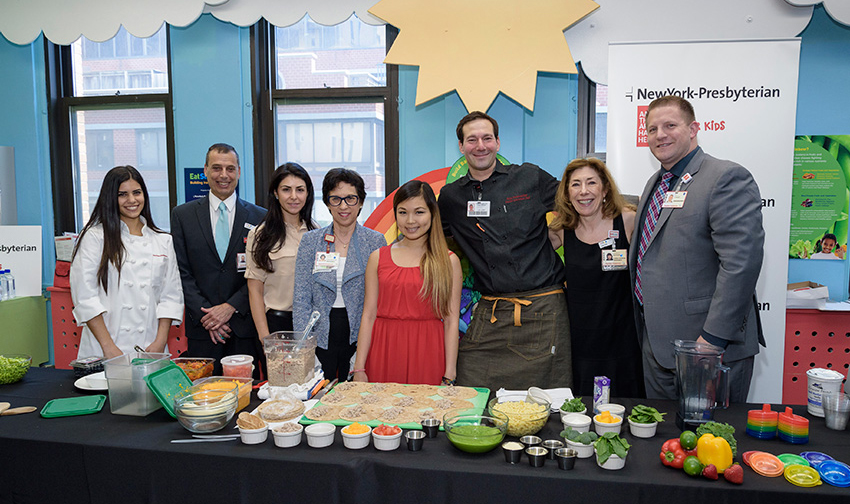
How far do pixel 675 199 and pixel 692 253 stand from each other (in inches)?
9.2

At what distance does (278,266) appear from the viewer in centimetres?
286

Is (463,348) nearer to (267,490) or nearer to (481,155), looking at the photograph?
(481,155)

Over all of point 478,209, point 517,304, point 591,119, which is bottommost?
point 517,304

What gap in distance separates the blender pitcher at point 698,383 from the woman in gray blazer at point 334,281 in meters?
1.51

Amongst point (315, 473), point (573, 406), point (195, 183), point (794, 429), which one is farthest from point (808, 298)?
point (195, 183)

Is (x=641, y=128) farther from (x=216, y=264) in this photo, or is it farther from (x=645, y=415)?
(x=216, y=264)

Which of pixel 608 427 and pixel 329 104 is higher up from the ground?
pixel 329 104

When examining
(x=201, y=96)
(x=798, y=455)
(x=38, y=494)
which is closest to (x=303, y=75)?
(x=201, y=96)

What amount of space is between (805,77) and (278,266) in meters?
3.53

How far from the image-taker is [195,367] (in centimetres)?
207

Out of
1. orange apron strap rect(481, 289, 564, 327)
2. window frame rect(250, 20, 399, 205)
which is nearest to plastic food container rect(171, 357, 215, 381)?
orange apron strap rect(481, 289, 564, 327)

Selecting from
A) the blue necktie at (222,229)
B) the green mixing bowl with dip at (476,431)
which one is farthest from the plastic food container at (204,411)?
the blue necktie at (222,229)

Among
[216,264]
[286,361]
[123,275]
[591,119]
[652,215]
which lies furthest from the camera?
[591,119]

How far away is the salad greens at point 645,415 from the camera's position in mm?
1617
